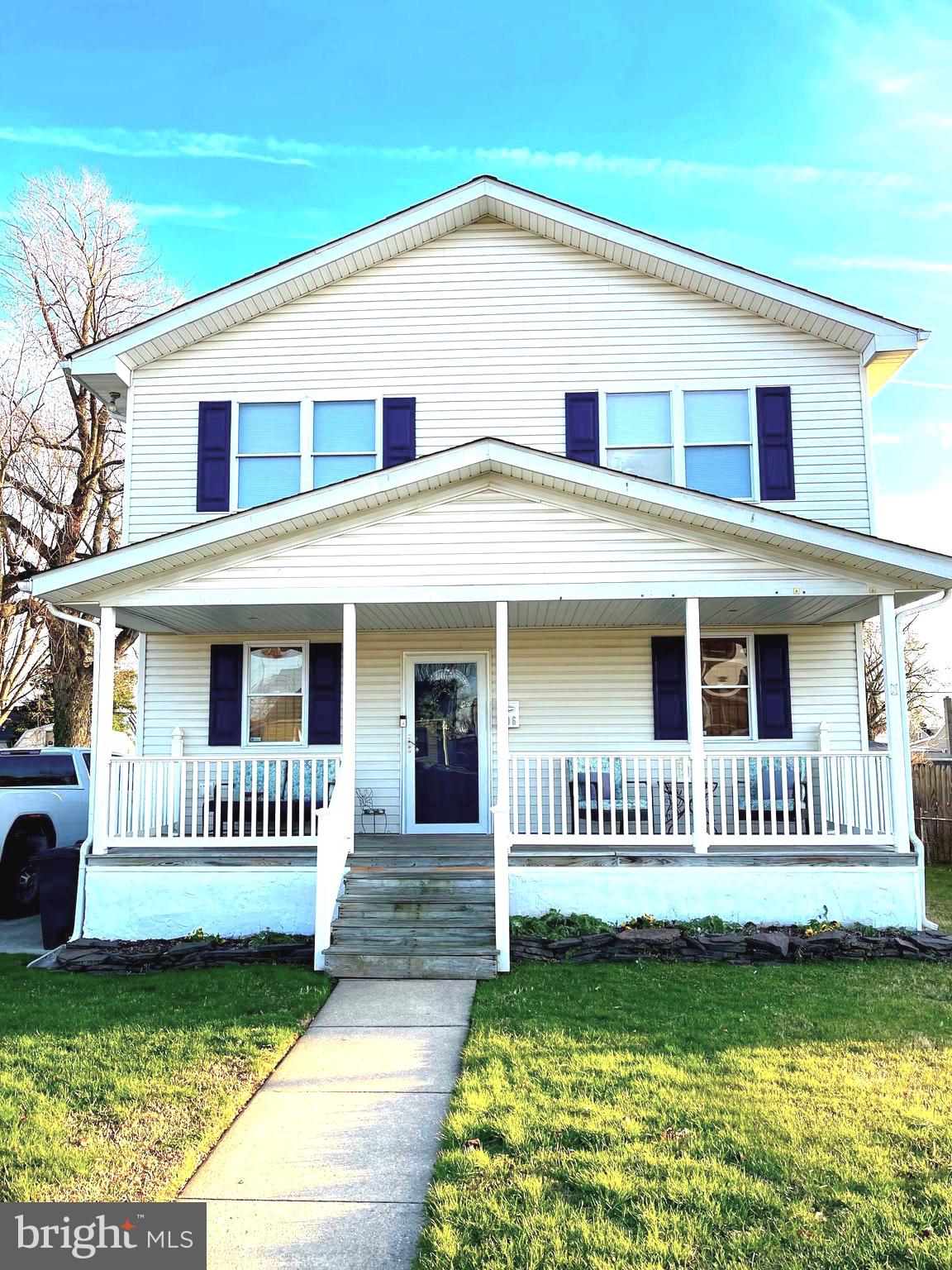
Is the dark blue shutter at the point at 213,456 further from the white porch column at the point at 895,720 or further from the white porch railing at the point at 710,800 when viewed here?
the white porch column at the point at 895,720

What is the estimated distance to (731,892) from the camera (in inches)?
350

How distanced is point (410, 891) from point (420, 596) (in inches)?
117

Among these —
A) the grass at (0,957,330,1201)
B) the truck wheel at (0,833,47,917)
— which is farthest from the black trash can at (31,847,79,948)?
the truck wheel at (0,833,47,917)

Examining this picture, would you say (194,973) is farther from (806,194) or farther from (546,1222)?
(806,194)

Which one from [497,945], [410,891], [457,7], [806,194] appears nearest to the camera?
[497,945]

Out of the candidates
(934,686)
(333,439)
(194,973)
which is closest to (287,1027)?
(194,973)

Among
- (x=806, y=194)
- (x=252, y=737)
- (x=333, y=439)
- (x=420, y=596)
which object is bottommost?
(x=252, y=737)

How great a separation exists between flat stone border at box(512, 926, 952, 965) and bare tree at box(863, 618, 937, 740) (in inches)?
888

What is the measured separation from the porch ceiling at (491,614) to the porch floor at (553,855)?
255 centimetres

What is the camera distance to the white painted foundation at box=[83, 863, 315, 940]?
29.6ft

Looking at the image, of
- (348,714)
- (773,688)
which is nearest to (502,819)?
(348,714)

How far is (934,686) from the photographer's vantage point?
3462 centimetres

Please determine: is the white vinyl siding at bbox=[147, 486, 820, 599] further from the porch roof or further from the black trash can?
the black trash can

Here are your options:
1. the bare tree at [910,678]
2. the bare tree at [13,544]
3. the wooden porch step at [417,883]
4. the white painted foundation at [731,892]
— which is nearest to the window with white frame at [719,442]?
the white painted foundation at [731,892]
